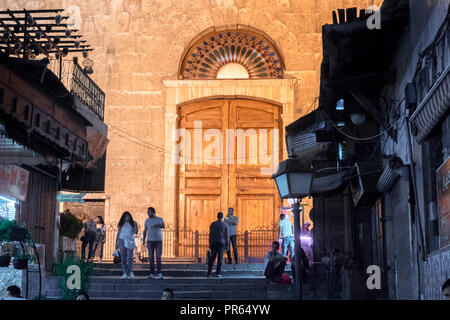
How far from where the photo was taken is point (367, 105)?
12250 mm

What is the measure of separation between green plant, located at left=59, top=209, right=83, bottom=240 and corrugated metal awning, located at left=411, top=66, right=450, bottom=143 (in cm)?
1050

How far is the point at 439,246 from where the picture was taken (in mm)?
8477

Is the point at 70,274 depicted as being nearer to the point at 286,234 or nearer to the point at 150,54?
the point at 286,234

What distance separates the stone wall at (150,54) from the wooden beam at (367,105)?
9326mm

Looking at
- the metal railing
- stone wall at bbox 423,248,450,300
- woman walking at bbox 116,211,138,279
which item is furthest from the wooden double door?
stone wall at bbox 423,248,450,300

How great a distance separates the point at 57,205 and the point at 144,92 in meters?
6.14

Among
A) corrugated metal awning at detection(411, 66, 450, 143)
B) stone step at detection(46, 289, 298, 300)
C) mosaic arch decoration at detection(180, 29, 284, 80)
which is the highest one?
mosaic arch decoration at detection(180, 29, 284, 80)

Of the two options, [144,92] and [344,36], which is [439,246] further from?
[144,92]

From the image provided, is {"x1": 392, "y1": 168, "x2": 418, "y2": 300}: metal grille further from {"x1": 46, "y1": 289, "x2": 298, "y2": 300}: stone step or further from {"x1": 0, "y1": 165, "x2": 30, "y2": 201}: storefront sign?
{"x1": 0, "y1": 165, "x2": 30, "y2": 201}: storefront sign

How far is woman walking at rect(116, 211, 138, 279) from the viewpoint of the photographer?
15.0 m

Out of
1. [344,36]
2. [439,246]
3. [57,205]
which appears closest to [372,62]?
[344,36]

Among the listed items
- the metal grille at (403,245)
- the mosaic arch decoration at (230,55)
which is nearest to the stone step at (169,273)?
the metal grille at (403,245)

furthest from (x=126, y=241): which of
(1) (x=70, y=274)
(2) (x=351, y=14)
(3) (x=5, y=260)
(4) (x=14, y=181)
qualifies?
(2) (x=351, y=14)

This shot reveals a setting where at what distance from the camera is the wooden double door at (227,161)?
71.9 ft
